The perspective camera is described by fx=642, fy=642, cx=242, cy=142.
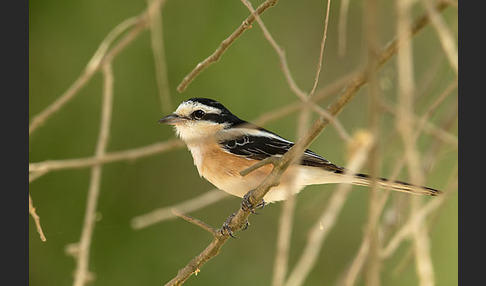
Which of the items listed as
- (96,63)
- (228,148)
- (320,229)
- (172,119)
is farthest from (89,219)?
(228,148)

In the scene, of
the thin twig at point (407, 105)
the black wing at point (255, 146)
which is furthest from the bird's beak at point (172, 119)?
the thin twig at point (407, 105)

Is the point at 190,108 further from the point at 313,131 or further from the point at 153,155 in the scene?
the point at 313,131

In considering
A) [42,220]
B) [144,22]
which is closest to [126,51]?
[42,220]

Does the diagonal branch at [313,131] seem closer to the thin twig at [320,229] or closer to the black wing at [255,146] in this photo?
the thin twig at [320,229]

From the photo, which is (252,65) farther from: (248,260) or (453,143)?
(453,143)

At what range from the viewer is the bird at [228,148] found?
3639mm

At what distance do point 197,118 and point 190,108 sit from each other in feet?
0.25

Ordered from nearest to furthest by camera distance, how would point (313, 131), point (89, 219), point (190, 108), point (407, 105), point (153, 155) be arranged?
point (407, 105), point (313, 131), point (89, 219), point (190, 108), point (153, 155)

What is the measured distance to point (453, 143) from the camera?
187 centimetres

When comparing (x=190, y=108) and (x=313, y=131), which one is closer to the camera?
(x=313, y=131)

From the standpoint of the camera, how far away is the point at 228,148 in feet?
12.9

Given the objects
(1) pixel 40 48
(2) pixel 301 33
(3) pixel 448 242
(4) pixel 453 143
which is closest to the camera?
(4) pixel 453 143

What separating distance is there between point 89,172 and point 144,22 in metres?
2.64

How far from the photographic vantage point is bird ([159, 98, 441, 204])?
364 centimetres
